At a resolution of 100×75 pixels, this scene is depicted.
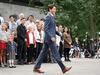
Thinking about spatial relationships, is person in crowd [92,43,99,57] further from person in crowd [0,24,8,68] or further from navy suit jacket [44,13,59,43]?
navy suit jacket [44,13,59,43]

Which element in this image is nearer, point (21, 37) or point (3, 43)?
point (3, 43)

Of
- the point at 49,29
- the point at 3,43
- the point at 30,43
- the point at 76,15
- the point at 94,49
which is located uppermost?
the point at 76,15

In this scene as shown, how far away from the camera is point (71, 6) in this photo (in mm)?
26000

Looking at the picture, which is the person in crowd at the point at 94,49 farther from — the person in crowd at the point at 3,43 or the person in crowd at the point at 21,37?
the person in crowd at the point at 3,43

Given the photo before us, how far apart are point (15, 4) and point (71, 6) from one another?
8426 mm

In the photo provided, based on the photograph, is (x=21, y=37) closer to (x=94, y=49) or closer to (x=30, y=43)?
(x=30, y=43)

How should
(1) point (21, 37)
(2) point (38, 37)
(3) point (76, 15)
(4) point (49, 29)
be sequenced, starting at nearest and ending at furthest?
(4) point (49, 29), (1) point (21, 37), (2) point (38, 37), (3) point (76, 15)

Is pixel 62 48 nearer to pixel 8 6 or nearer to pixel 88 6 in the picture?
pixel 88 6

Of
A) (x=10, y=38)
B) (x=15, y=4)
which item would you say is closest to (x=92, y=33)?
(x=15, y=4)

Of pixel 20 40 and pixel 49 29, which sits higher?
pixel 49 29

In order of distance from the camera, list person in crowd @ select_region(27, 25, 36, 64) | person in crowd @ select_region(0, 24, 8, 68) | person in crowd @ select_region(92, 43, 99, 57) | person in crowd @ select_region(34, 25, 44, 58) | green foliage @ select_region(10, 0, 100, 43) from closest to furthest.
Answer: person in crowd @ select_region(0, 24, 8, 68) → person in crowd @ select_region(27, 25, 36, 64) → person in crowd @ select_region(34, 25, 44, 58) → person in crowd @ select_region(92, 43, 99, 57) → green foliage @ select_region(10, 0, 100, 43)

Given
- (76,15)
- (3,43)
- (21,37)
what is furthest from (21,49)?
(76,15)

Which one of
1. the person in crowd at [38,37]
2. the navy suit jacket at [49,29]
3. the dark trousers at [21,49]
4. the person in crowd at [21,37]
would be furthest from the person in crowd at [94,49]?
the navy suit jacket at [49,29]

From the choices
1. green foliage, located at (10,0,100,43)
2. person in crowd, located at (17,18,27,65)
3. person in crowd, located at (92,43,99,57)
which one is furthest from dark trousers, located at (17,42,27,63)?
green foliage, located at (10,0,100,43)
